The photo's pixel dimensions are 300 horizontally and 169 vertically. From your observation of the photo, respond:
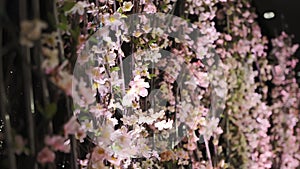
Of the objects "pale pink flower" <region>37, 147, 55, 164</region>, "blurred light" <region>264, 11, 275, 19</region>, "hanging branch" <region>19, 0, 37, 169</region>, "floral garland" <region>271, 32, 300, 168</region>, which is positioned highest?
"hanging branch" <region>19, 0, 37, 169</region>

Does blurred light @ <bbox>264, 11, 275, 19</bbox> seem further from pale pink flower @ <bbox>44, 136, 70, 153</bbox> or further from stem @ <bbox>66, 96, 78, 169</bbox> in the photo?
pale pink flower @ <bbox>44, 136, 70, 153</bbox>

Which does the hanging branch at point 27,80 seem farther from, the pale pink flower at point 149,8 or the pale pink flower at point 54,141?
the pale pink flower at point 149,8

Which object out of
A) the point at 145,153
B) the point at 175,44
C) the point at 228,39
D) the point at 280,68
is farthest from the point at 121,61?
the point at 280,68

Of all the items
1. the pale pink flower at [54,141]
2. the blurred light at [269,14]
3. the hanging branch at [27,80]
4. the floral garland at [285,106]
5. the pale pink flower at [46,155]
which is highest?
the hanging branch at [27,80]

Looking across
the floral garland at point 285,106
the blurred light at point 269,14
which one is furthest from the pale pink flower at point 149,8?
the blurred light at point 269,14

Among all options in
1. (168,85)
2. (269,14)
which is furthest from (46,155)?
(269,14)

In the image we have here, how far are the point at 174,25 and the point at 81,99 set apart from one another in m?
1.07

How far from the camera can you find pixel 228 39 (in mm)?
2631

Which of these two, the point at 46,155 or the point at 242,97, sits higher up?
the point at 46,155

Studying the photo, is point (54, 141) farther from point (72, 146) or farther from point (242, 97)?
point (242, 97)

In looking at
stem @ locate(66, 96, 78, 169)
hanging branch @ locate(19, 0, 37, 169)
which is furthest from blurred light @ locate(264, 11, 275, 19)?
hanging branch @ locate(19, 0, 37, 169)

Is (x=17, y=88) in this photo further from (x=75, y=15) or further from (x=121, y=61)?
(x=121, y=61)

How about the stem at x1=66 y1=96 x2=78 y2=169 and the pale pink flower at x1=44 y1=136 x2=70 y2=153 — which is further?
the stem at x1=66 y1=96 x2=78 y2=169

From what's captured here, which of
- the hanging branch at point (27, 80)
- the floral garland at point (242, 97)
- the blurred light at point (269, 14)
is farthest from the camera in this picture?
the blurred light at point (269, 14)
